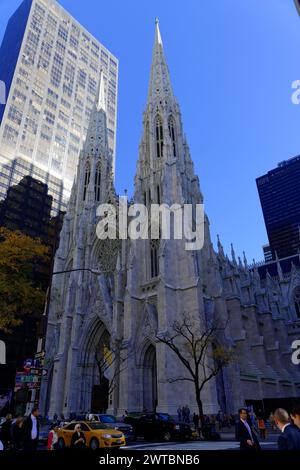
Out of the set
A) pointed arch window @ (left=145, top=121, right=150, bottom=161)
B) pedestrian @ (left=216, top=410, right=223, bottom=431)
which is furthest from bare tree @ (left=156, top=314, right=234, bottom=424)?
pointed arch window @ (left=145, top=121, right=150, bottom=161)

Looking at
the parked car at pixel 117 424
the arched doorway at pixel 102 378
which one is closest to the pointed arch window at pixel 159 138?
the arched doorway at pixel 102 378

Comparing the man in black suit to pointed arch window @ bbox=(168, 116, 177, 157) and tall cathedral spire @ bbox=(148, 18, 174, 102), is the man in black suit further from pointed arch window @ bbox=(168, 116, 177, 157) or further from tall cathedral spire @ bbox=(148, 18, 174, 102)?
tall cathedral spire @ bbox=(148, 18, 174, 102)

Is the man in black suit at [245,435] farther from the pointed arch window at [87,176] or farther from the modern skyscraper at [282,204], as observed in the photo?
the modern skyscraper at [282,204]

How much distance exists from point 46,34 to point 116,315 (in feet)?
231

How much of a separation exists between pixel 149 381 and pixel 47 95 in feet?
Answer: 199

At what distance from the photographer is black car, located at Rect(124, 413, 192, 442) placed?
Answer: 16.1 m

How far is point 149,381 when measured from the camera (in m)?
28.8

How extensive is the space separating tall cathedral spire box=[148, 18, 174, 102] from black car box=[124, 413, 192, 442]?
136 feet

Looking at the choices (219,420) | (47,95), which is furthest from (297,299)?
(47,95)

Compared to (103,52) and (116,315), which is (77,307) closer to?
(116,315)

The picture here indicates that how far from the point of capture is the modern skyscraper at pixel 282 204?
11075 centimetres

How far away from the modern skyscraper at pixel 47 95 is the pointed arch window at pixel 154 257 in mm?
29774

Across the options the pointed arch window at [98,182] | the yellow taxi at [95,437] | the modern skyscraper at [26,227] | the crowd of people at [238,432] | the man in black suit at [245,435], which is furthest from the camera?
the pointed arch window at [98,182]

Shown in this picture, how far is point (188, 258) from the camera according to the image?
30.1 m
